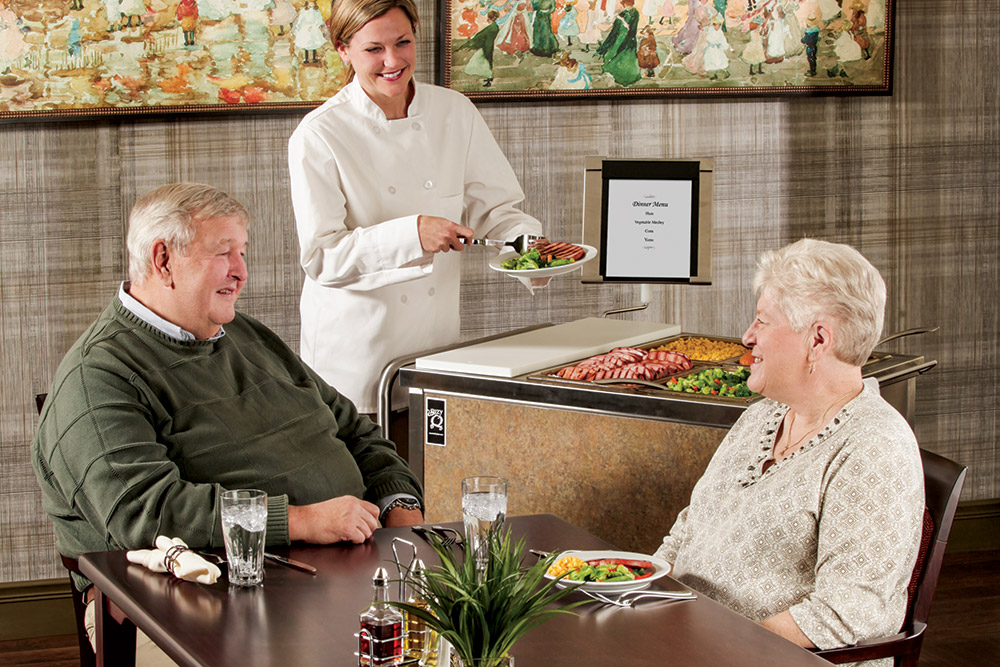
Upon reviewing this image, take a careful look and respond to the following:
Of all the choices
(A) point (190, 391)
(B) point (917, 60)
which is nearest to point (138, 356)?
(A) point (190, 391)

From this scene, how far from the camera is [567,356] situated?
312 centimetres

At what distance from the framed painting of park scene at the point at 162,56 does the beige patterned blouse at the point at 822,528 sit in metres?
2.37

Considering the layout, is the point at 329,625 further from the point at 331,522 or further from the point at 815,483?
the point at 815,483

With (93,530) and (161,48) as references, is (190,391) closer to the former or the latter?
(93,530)

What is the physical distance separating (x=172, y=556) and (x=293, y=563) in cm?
19

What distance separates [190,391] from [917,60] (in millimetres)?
3408

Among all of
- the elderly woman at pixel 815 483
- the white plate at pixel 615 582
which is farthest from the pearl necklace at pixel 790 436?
the white plate at pixel 615 582

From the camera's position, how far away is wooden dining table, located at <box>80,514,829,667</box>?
159 cm

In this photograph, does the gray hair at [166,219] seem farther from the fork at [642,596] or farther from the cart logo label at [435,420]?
the fork at [642,596]

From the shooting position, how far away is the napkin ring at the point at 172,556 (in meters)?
1.89

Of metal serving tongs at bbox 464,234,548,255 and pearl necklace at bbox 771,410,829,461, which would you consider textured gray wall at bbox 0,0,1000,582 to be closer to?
metal serving tongs at bbox 464,234,548,255

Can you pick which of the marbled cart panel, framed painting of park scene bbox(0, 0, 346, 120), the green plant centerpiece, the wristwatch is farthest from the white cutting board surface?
the green plant centerpiece

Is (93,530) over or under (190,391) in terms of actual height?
under

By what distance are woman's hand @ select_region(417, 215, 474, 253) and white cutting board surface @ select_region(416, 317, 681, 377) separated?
0.28 meters
